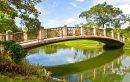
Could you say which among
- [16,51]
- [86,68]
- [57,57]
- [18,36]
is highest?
[18,36]

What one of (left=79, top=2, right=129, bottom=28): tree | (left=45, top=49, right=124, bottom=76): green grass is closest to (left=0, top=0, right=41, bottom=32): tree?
(left=45, top=49, right=124, bottom=76): green grass

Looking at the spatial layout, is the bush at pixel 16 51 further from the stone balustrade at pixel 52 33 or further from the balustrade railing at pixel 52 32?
the balustrade railing at pixel 52 32

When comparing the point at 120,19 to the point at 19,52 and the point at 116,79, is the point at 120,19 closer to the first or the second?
the point at 116,79

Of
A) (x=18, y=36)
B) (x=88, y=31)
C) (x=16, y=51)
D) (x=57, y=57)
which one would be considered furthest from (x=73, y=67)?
(x=88, y=31)

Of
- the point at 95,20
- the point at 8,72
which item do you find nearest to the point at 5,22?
the point at 8,72

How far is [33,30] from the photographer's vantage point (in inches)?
362

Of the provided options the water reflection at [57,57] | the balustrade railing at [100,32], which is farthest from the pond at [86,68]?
the balustrade railing at [100,32]

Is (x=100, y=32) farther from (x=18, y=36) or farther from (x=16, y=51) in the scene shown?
(x=16, y=51)

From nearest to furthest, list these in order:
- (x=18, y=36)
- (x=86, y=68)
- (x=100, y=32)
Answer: (x=18, y=36) < (x=86, y=68) < (x=100, y=32)

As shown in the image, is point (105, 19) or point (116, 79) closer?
point (116, 79)

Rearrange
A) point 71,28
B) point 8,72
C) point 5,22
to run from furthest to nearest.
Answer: point 5,22
point 71,28
point 8,72

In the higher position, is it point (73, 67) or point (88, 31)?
point (88, 31)

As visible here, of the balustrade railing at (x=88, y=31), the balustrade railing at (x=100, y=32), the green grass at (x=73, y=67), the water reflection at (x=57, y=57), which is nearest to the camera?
Answer: the green grass at (x=73, y=67)

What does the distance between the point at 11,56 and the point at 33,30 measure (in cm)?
250
